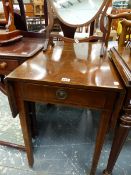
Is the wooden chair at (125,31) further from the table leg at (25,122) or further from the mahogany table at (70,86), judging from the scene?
the table leg at (25,122)

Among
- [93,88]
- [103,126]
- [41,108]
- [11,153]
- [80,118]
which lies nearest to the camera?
[93,88]

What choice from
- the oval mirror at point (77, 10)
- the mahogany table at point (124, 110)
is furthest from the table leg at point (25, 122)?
the oval mirror at point (77, 10)

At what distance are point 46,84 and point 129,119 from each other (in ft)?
1.32

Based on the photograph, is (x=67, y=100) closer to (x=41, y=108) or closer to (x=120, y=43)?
(x=120, y=43)

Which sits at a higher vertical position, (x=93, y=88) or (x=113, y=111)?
(x=93, y=88)

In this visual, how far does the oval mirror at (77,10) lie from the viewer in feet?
3.32

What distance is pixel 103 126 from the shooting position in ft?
2.48

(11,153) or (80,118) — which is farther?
(80,118)

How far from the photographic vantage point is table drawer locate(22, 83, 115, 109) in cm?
65

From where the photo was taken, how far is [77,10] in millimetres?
1043

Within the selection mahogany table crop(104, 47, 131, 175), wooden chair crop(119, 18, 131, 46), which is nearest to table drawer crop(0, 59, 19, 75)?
→ mahogany table crop(104, 47, 131, 175)

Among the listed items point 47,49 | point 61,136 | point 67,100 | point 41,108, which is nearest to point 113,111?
point 67,100

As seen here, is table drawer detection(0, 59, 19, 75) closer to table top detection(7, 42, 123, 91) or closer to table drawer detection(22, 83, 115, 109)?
table top detection(7, 42, 123, 91)

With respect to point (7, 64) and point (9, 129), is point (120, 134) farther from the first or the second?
point (9, 129)
